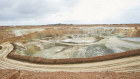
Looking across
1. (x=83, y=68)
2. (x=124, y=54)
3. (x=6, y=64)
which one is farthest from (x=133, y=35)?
(x=6, y=64)

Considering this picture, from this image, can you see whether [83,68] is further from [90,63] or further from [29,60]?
[29,60]

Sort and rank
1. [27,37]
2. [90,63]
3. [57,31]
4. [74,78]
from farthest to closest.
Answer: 1. [57,31]
2. [27,37]
3. [90,63]
4. [74,78]

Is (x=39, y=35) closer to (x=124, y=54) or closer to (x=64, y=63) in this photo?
(x=64, y=63)

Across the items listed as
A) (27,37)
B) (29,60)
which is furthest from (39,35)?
(29,60)

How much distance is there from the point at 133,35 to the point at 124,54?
3767 cm

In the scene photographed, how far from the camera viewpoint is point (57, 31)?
56.7 meters

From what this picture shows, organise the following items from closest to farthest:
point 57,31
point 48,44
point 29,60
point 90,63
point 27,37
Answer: point 90,63 < point 29,60 < point 48,44 < point 27,37 < point 57,31

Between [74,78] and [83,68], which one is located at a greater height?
[74,78]

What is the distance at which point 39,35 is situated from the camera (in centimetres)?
4688

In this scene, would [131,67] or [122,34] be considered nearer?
[131,67]

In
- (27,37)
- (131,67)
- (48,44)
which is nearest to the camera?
(131,67)

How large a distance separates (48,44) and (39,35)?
14801 millimetres

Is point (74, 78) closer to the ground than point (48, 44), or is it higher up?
higher up

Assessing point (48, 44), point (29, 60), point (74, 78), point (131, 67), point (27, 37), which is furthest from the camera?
point (27, 37)
